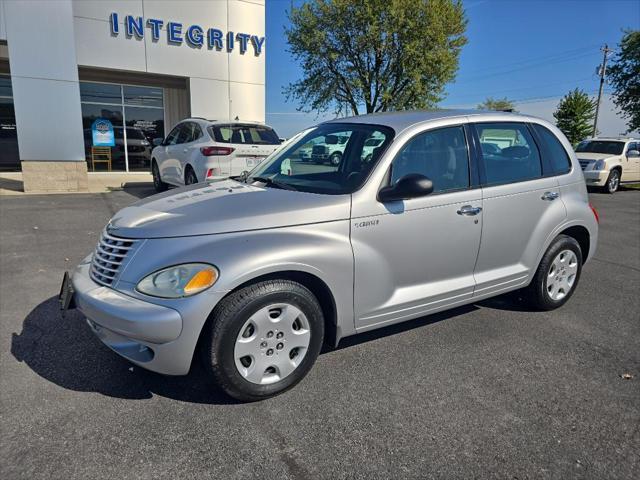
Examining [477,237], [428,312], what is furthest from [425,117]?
[428,312]

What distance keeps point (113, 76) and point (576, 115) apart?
44240 millimetres

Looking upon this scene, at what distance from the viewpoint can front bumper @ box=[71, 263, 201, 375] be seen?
98.4 inches

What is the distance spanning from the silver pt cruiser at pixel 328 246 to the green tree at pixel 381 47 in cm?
1807

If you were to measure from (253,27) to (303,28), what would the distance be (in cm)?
806

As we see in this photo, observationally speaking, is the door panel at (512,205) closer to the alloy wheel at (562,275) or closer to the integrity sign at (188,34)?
the alloy wheel at (562,275)

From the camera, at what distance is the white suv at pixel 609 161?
49.1 ft

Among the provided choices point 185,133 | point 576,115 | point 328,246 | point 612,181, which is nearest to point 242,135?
point 185,133

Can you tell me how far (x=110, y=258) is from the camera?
9.34ft

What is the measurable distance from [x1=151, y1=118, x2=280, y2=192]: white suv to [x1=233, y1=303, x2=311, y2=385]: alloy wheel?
5.71 metres

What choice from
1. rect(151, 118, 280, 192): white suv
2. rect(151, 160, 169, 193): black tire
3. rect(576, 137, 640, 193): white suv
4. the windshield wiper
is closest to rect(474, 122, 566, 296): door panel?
the windshield wiper

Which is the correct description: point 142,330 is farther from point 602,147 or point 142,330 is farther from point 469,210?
point 602,147

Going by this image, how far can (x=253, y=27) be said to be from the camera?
1473cm

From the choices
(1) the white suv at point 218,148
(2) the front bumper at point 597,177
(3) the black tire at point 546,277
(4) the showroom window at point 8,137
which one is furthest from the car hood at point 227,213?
(4) the showroom window at point 8,137

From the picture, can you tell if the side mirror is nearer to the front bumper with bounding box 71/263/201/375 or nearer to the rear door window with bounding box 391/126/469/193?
the rear door window with bounding box 391/126/469/193
